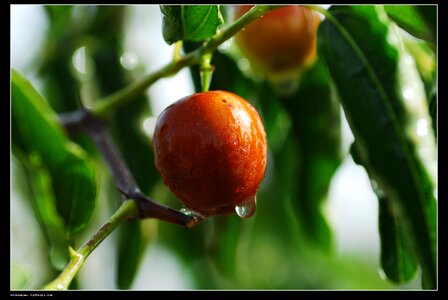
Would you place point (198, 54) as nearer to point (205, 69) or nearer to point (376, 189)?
point (205, 69)

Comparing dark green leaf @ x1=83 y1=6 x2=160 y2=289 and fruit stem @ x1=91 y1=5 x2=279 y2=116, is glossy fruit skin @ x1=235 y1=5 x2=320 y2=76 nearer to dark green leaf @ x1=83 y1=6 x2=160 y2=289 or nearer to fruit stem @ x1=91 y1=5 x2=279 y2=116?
fruit stem @ x1=91 y1=5 x2=279 y2=116

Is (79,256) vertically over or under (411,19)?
under

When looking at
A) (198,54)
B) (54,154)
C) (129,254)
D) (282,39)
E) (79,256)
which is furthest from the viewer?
(129,254)

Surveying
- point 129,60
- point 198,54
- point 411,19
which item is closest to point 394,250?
point 411,19

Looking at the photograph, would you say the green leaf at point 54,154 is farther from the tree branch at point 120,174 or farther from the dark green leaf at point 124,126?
the dark green leaf at point 124,126

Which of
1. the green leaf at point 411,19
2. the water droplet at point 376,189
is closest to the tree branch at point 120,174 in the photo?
the water droplet at point 376,189

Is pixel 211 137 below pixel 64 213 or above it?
above

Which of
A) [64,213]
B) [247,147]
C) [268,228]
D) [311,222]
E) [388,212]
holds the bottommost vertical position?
[268,228]
